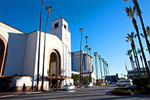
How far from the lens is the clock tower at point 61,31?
134ft

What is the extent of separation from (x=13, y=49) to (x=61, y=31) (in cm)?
1970

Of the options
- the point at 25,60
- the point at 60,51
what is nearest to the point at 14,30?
the point at 25,60

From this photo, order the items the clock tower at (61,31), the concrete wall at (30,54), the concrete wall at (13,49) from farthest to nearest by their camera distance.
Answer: the clock tower at (61,31) → the concrete wall at (30,54) → the concrete wall at (13,49)

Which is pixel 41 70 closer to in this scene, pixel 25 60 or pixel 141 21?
pixel 25 60

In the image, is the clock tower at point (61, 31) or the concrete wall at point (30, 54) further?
the clock tower at point (61, 31)

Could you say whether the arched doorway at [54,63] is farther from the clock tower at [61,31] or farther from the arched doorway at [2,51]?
the arched doorway at [2,51]

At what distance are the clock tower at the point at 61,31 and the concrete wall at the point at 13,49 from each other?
15.7 m

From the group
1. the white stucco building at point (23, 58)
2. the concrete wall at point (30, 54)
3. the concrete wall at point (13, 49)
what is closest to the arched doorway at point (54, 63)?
the white stucco building at point (23, 58)

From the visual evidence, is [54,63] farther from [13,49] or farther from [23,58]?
[13,49]

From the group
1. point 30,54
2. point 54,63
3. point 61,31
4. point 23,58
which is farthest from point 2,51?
point 61,31

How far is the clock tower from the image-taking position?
40.9 m

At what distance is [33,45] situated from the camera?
27188mm

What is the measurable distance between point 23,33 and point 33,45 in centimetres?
483

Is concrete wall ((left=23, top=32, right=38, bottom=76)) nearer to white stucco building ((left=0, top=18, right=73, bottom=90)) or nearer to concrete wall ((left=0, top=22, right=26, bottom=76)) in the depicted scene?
white stucco building ((left=0, top=18, right=73, bottom=90))
